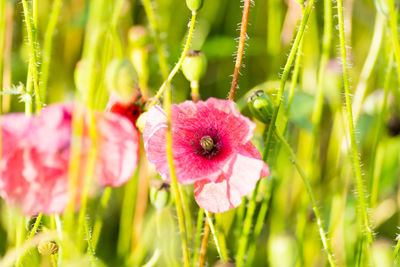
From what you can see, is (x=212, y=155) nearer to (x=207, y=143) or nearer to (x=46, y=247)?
(x=207, y=143)

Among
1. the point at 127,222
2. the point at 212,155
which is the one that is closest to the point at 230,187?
the point at 212,155

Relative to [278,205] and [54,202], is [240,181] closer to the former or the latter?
[54,202]

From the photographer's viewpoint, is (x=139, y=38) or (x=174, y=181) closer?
(x=174, y=181)

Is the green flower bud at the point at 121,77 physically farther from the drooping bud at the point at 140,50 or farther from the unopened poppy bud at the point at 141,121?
the drooping bud at the point at 140,50

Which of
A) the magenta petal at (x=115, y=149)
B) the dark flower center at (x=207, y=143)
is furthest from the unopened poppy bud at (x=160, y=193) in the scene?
the magenta petal at (x=115, y=149)

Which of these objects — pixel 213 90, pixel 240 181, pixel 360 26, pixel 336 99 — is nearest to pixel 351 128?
pixel 240 181

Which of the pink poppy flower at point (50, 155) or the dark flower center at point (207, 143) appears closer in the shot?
the pink poppy flower at point (50, 155)

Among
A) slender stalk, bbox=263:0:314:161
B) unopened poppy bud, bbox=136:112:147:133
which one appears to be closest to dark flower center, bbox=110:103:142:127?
unopened poppy bud, bbox=136:112:147:133
